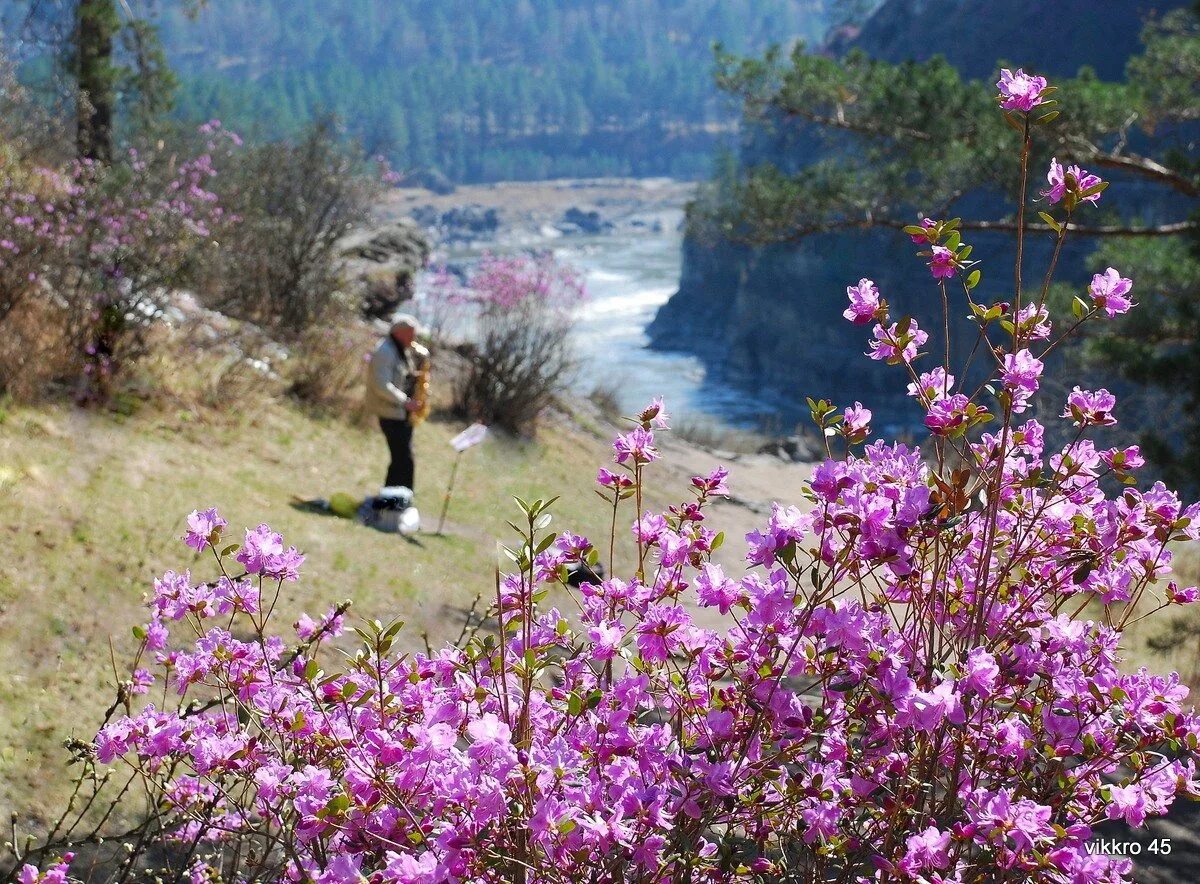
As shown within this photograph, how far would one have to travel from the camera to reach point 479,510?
Answer: 8.79 m

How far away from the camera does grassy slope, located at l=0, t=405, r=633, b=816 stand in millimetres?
4340

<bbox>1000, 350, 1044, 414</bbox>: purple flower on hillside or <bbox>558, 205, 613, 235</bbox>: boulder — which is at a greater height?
<bbox>1000, 350, 1044, 414</bbox>: purple flower on hillside

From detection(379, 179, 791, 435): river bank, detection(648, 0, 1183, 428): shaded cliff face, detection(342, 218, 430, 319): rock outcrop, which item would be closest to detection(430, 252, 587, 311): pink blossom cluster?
detection(342, 218, 430, 319): rock outcrop

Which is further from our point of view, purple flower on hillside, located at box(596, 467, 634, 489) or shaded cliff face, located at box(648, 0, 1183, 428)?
shaded cliff face, located at box(648, 0, 1183, 428)

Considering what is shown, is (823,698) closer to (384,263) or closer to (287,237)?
(287,237)

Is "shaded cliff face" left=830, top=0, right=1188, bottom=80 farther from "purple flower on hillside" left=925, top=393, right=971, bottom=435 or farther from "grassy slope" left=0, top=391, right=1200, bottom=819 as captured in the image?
"purple flower on hillside" left=925, top=393, right=971, bottom=435

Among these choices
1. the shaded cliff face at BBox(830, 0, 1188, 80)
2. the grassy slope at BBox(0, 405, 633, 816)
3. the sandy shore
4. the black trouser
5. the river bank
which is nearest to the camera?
the grassy slope at BBox(0, 405, 633, 816)

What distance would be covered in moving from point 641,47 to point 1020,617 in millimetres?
178182

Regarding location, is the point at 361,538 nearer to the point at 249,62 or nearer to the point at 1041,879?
the point at 1041,879

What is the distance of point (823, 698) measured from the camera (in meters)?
1.85

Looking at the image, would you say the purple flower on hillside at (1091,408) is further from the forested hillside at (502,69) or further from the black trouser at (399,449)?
the forested hillside at (502,69)

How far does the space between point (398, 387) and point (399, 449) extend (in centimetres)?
46

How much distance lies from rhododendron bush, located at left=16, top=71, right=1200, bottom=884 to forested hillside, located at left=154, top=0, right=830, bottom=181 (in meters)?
86.9

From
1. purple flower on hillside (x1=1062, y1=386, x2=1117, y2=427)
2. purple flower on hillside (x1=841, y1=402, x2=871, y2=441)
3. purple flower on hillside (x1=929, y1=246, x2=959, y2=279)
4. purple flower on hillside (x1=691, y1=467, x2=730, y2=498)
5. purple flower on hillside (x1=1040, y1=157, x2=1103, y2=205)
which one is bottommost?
purple flower on hillside (x1=691, y1=467, x2=730, y2=498)
